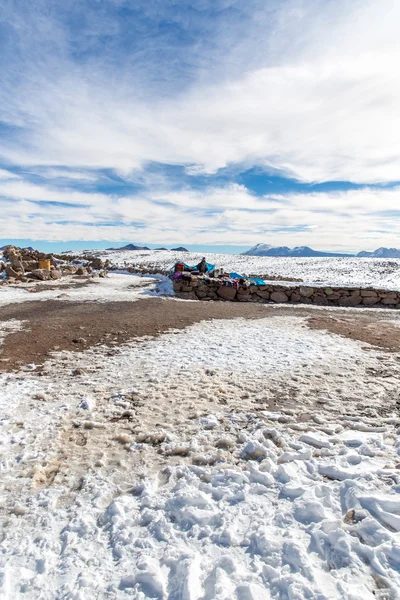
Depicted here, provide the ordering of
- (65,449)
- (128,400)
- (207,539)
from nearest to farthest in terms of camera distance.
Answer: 1. (207,539)
2. (65,449)
3. (128,400)

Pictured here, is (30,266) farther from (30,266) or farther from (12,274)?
(12,274)

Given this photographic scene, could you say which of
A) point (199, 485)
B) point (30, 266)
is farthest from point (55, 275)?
point (199, 485)

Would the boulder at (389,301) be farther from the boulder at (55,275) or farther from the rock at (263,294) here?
the boulder at (55,275)

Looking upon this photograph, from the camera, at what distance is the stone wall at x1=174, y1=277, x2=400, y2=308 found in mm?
14539

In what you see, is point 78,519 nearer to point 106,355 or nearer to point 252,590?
point 252,590

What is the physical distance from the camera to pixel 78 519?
7.98 ft

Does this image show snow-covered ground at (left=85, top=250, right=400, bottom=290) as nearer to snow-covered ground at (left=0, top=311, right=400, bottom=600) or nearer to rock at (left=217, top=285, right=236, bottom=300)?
rock at (left=217, top=285, right=236, bottom=300)

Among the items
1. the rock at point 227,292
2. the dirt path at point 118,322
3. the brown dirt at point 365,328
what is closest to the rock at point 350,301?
the dirt path at point 118,322

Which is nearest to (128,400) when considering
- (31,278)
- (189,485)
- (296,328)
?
(189,485)

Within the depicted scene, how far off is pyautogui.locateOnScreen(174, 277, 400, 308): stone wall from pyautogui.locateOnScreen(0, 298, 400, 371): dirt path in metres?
2.18

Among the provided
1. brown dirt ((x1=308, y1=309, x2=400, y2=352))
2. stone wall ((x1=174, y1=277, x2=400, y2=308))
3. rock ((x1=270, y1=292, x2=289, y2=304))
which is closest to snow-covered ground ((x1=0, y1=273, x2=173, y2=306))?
stone wall ((x1=174, y1=277, x2=400, y2=308))

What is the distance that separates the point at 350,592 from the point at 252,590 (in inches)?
21.7

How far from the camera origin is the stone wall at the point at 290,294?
47.7ft

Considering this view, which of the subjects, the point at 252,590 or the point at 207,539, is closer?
the point at 252,590
